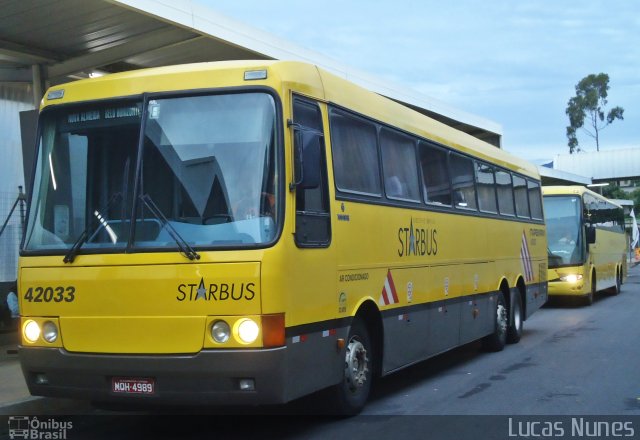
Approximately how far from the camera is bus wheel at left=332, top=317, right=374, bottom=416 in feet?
25.2

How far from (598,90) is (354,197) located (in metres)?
80.0

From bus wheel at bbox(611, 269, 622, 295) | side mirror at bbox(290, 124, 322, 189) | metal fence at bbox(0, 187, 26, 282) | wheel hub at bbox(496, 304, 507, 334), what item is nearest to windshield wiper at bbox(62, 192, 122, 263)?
side mirror at bbox(290, 124, 322, 189)

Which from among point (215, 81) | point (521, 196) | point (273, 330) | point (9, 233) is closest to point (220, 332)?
point (273, 330)

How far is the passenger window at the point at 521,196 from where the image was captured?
14884 mm

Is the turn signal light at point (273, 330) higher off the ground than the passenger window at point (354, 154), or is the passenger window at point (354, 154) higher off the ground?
the passenger window at point (354, 154)

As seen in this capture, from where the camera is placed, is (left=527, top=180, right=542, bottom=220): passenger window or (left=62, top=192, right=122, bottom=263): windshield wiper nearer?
(left=62, top=192, right=122, bottom=263): windshield wiper

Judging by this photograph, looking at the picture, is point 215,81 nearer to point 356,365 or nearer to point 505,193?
point 356,365

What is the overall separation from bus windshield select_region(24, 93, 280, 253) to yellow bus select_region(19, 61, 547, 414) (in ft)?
0.04

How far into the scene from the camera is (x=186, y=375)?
20.8ft

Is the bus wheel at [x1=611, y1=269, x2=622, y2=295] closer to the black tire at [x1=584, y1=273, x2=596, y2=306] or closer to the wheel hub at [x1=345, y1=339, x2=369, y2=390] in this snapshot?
the black tire at [x1=584, y1=273, x2=596, y2=306]

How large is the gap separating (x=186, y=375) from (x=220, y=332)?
1.43 feet

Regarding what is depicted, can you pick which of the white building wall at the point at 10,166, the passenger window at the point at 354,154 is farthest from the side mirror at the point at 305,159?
the white building wall at the point at 10,166

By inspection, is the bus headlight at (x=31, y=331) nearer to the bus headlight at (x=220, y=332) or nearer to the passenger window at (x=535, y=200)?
the bus headlight at (x=220, y=332)

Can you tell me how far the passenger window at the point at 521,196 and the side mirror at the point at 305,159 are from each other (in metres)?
8.58
